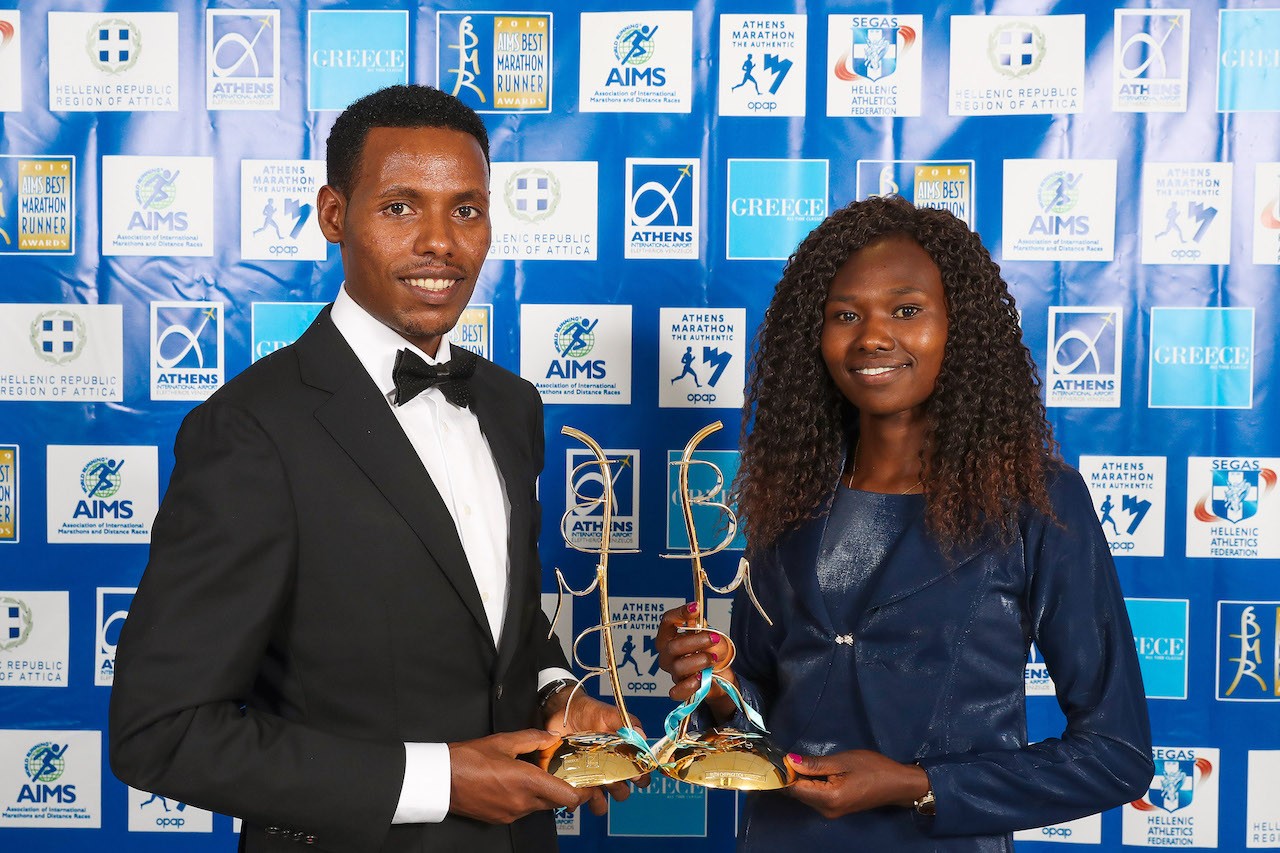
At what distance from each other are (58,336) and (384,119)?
189 centimetres

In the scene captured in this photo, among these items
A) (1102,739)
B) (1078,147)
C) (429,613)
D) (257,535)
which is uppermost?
(1078,147)

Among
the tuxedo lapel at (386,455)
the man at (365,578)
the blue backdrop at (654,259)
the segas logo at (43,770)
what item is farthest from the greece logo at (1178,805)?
the segas logo at (43,770)

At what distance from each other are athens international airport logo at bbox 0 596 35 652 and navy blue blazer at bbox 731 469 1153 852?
2.38 metres

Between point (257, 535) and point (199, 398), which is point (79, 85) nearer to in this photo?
point (199, 398)

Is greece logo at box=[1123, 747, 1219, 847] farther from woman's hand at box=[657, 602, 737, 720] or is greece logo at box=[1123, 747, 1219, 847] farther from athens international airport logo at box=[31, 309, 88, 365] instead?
athens international airport logo at box=[31, 309, 88, 365]

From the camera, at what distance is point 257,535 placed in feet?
4.77

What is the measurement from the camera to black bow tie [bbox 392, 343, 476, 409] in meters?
1.64

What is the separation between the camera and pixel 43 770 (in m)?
3.09

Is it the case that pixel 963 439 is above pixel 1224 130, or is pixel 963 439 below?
below

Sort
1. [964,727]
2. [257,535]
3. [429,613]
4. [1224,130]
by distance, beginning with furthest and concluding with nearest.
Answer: [1224,130] → [964,727] → [429,613] → [257,535]

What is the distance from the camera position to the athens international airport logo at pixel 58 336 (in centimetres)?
308

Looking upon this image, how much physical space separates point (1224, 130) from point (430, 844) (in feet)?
9.07

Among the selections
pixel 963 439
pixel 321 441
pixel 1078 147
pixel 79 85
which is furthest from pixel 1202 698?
pixel 79 85

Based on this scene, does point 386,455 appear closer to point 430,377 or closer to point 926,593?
point 430,377
